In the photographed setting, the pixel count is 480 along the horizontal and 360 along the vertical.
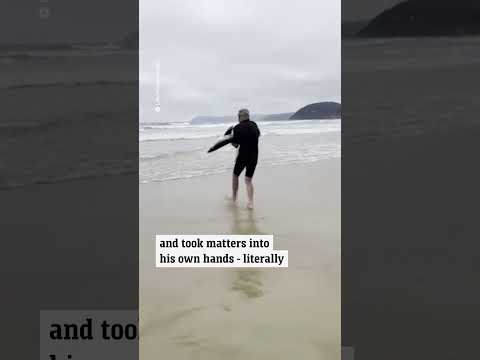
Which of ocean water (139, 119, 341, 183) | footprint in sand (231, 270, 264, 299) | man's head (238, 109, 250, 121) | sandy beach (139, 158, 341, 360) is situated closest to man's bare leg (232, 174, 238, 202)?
Result: sandy beach (139, 158, 341, 360)

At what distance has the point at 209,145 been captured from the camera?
6.58 meters

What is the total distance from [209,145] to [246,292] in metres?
4.21

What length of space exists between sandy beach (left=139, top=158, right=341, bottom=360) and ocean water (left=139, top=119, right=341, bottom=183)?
1378 millimetres

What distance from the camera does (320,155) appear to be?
617 cm

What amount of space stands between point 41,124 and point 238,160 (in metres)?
3.50

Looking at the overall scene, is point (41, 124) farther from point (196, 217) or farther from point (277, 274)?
point (277, 274)

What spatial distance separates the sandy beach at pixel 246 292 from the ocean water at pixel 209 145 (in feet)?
4.52

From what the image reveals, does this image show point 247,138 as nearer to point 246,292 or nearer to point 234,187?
point 234,187

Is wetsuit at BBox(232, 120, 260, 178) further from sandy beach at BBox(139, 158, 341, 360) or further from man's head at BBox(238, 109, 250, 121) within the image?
sandy beach at BBox(139, 158, 341, 360)

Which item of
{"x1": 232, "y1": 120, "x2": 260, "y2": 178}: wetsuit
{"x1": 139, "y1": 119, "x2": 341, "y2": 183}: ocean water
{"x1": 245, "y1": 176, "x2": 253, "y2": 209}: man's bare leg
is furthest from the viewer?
{"x1": 139, "y1": 119, "x2": 341, "y2": 183}: ocean water

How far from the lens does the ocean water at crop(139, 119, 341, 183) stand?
5430 millimetres

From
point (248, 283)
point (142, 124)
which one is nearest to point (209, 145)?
point (142, 124)
